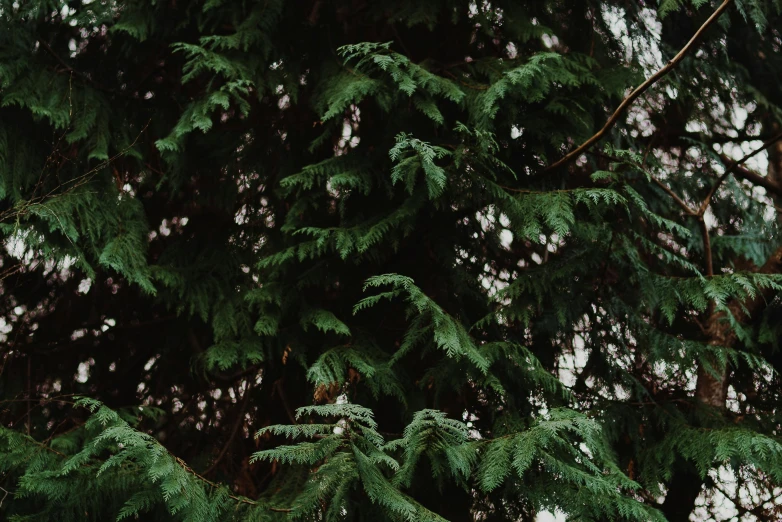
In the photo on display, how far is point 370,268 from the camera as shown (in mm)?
3871

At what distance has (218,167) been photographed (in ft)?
13.6

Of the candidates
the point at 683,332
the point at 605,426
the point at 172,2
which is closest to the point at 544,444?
the point at 605,426

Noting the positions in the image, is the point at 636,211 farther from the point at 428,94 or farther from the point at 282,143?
the point at 282,143

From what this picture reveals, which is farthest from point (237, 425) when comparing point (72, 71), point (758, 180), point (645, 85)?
point (758, 180)

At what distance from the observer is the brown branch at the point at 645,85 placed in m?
2.88

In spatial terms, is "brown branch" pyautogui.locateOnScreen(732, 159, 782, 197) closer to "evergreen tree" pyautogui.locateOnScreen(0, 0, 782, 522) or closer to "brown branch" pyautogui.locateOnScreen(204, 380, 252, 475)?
"evergreen tree" pyautogui.locateOnScreen(0, 0, 782, 522)

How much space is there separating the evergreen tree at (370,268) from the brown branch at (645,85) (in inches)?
0.8

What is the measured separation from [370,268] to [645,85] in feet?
5.45

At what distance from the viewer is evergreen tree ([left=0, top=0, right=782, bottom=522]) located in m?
3.11

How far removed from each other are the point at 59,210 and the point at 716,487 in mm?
4183

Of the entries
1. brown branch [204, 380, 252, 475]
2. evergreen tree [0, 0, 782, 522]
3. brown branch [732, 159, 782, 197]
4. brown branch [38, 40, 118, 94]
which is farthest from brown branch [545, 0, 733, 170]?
brown branch [38, 40, 118, 94]

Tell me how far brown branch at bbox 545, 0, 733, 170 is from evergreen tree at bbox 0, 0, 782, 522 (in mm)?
19

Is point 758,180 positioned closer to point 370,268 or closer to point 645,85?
point 645,85

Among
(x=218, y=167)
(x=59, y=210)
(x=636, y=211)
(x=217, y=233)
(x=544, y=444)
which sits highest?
(x=636, y=211)
